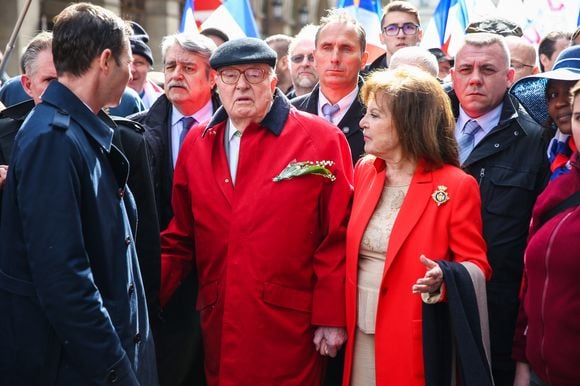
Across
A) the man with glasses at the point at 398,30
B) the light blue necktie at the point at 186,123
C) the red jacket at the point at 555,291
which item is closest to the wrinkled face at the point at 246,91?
the light blue necktie at the point at 186,123

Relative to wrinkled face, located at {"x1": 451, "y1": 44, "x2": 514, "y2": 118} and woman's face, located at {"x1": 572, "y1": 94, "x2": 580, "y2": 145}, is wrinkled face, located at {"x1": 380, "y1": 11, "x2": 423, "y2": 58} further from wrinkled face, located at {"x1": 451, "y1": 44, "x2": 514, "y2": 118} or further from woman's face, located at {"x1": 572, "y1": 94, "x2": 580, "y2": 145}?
woman's face, located at {"x1": 572, "y1": 94, "x2": 580, "y2": 145}

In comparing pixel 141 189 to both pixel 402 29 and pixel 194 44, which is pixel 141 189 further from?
pixel 402 29

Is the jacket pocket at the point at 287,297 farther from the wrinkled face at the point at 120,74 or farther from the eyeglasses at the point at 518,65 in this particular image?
the eyeglasses at the point at 518,65

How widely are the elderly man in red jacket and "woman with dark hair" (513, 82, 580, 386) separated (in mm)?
934

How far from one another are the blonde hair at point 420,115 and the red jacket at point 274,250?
421 millimetres

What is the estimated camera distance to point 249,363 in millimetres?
4328

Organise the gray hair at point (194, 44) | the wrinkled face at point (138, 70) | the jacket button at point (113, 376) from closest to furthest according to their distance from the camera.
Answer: the jacket button at point (113, 376) < the gray hair at point (194, 44) < the wrinkled face at point (138, 70)

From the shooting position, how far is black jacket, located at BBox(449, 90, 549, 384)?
4.59 m

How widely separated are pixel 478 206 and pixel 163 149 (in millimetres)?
2176

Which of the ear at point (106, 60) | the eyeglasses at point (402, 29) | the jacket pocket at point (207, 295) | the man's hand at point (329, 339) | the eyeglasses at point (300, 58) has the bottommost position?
the man's hand at point (329, 339)

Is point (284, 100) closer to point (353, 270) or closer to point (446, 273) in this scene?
point (353, 270)

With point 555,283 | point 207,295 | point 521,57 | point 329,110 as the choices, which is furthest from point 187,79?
point 555,283

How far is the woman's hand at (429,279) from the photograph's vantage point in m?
3.74

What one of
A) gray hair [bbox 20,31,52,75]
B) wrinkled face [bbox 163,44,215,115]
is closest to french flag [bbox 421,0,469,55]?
wrinkled face [bbox 163,44,215,115]
